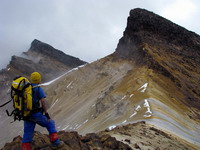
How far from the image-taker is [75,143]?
11250 mm

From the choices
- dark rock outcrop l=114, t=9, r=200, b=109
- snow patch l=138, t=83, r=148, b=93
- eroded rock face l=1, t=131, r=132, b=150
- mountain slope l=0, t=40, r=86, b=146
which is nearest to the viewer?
eroded rock face l=1, t=131, r=132, b=150

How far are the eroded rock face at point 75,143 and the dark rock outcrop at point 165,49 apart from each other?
24.5 metres

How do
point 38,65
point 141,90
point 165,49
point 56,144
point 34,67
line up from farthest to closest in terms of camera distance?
point 38,65
point 34,67
point 165,49
point 141,90
point 56,144

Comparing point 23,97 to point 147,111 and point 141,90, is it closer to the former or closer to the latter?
point 147,111

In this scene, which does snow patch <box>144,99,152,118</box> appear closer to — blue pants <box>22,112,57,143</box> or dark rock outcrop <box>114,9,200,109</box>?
dark rock outcrop <box>114,9,200,109</box>

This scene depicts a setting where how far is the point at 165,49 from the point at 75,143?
42.9 meters

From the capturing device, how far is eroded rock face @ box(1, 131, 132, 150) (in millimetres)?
10820

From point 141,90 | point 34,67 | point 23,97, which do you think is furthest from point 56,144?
point 34,67

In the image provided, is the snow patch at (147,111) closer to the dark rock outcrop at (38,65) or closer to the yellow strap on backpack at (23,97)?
the yellow strap on backpack at (23,97)

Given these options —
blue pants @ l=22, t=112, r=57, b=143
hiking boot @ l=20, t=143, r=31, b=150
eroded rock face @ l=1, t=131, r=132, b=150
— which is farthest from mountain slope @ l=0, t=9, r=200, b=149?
hiking boot @ l=20, t=143, r=31, b=150

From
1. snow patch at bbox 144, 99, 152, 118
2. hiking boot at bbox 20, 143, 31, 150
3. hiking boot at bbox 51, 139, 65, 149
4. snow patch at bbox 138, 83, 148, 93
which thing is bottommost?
hiking boot at bbox 51, 139, 65, 149

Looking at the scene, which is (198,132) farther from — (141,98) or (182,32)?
(182,32)

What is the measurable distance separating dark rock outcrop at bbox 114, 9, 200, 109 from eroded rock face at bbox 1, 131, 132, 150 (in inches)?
964

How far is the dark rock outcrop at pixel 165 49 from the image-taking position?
130 ft
